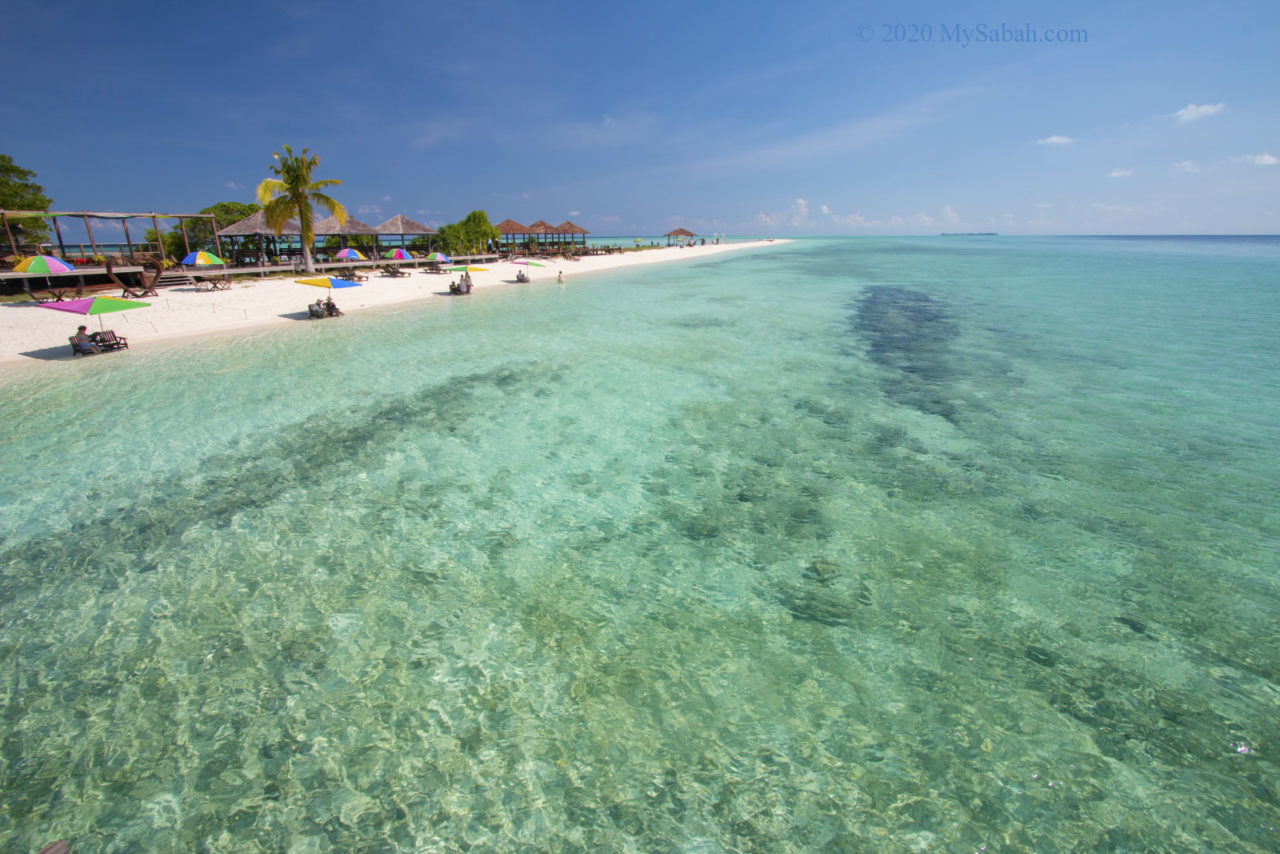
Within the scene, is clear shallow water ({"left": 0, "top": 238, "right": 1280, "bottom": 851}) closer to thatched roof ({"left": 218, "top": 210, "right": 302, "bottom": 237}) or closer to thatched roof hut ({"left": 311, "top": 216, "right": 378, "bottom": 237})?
thatched roof ({"left": 218, "top": 210, "right": 302, "bottom": 237})

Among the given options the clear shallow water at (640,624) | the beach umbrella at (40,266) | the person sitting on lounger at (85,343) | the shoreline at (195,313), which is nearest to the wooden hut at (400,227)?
the shoreline at (195,313)

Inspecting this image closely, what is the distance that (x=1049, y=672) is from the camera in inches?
167

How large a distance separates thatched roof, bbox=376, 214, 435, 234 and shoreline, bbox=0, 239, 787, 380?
4758 millimetres

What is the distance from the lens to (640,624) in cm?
483

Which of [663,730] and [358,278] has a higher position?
[358,278]

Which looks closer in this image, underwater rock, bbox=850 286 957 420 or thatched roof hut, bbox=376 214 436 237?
underwater rock, bbox=850 286 957 420

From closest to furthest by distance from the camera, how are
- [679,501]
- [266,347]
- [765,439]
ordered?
1. [679,501]
2. [765,439]
3. [266,347]

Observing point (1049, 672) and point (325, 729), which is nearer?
point (325, 729)

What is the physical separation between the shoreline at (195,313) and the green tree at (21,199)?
63.3ft

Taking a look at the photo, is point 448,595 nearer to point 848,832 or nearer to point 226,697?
point 226,697

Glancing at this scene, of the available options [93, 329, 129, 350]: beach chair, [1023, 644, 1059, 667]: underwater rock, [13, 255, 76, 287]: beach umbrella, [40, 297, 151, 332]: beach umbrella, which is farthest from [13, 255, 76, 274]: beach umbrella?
[1023, 644, 1059, 667]: underwater rock

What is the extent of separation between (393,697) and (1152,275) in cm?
→ 6373

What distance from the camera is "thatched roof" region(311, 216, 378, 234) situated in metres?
31.0

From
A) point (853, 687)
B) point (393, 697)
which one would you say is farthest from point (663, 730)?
point (393, 697)
